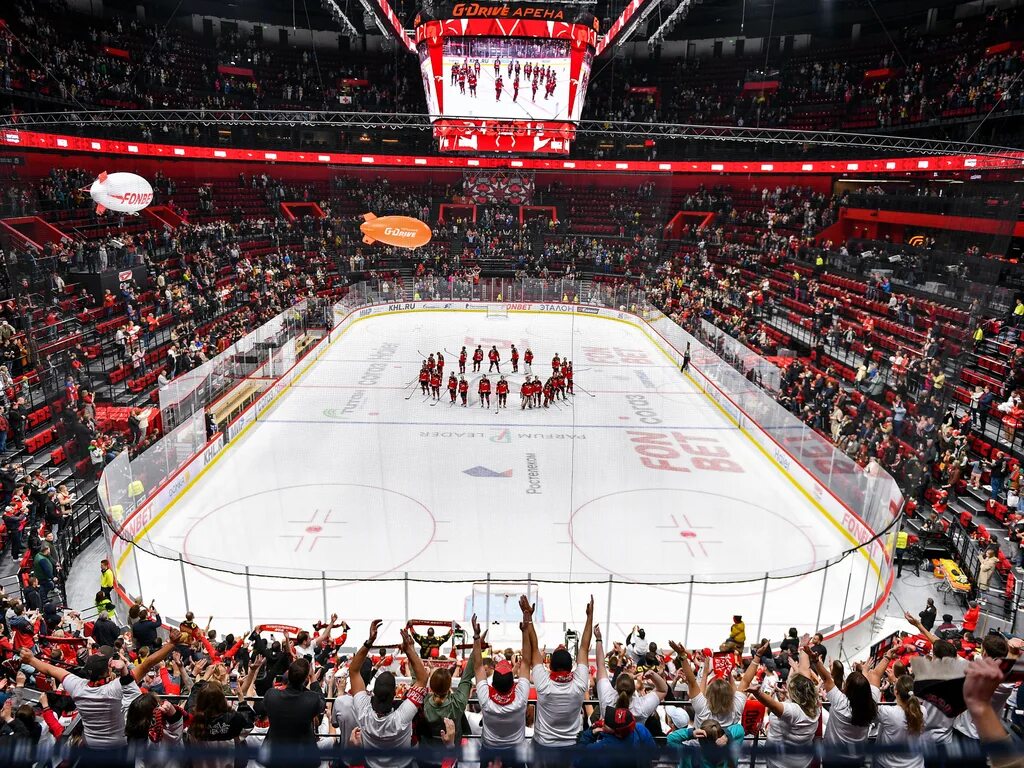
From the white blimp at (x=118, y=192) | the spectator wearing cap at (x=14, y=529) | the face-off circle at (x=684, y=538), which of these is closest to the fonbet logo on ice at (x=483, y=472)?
the face-off circle at (x=684, y=538)

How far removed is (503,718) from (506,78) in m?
22.5

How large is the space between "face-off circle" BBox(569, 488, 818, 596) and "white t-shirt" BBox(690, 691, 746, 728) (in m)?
5.44

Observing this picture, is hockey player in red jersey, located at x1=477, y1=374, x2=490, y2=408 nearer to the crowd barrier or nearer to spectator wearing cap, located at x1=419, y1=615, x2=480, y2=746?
the crowd barrier

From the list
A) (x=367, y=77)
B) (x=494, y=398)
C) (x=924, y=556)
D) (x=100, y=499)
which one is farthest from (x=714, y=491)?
(x=367, y=77)

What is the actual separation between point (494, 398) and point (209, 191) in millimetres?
19211

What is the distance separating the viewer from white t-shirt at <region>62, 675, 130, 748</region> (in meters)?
3.94

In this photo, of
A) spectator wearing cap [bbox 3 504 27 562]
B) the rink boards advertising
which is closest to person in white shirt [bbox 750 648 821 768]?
the rink boards advertising

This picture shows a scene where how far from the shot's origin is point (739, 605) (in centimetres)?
957

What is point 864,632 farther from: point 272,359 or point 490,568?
point 272,359

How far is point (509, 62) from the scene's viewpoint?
23109mm

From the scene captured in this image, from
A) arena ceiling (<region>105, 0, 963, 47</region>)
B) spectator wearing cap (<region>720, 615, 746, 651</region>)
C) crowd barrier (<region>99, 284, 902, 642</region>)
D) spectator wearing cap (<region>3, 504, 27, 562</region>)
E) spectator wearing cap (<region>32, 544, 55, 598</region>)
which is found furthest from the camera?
arena ceiling (<region>105, 0, 963, 47</region>)

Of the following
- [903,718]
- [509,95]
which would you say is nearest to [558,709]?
[903,718]

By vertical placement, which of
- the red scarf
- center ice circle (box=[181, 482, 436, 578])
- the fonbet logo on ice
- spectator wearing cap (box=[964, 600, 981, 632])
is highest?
the red scarf

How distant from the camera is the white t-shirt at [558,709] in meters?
3.91
